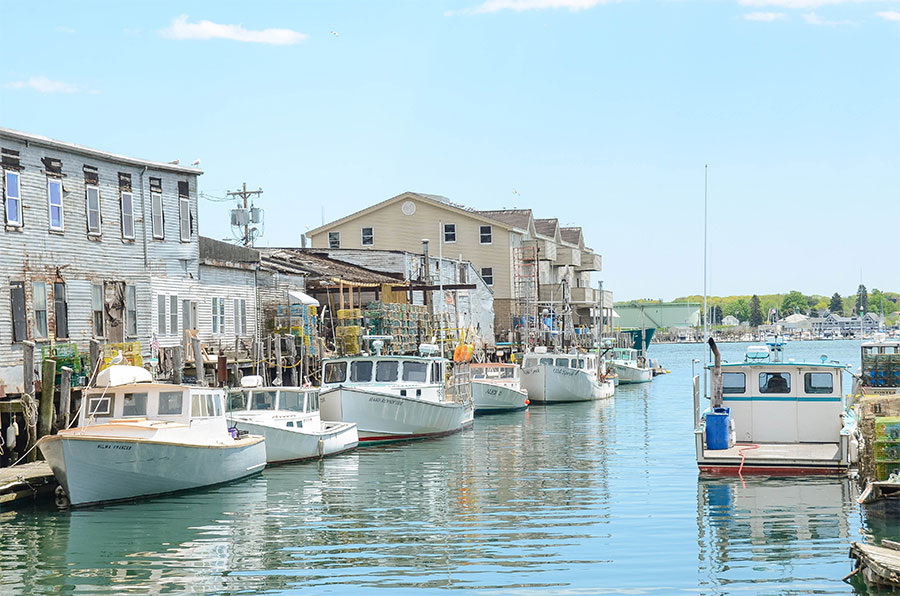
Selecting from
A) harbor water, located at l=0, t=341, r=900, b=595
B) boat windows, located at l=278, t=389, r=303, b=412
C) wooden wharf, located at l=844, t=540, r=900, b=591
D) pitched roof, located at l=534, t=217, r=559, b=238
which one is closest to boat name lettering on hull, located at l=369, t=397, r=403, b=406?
boat windows, located at l=278, t=389, r=303, b=412

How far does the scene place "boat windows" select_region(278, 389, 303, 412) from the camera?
101 feet

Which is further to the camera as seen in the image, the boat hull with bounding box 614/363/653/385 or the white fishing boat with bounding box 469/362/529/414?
the boat hull with bounding box 614/363/653/385

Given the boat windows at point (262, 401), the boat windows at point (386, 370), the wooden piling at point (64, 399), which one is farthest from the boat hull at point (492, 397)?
the wooden piling at point (64, 399)

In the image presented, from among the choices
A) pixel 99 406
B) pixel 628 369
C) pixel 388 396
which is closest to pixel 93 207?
pixel 388 396

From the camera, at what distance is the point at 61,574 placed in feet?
59.0

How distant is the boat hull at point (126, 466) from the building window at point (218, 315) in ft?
53.8

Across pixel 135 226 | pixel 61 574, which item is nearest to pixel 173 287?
pixel 135 226

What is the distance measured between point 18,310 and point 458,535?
17.0m

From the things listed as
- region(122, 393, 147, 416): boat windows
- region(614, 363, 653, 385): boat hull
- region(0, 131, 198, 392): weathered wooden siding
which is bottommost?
region(614, 363, 653, 385): boat hull

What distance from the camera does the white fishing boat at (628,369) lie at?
82938mm

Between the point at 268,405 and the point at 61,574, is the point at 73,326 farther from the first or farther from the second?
the point at 61,574

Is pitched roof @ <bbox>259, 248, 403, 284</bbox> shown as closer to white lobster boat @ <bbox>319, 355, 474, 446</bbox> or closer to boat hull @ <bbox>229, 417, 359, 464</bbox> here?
white lobster boat @ <bbox>319, 355, 474, 446</bbox>

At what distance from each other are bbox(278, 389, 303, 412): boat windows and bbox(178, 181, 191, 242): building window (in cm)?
1118

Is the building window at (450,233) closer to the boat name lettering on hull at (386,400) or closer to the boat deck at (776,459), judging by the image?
the boat name lettering on hull at (386,400)
